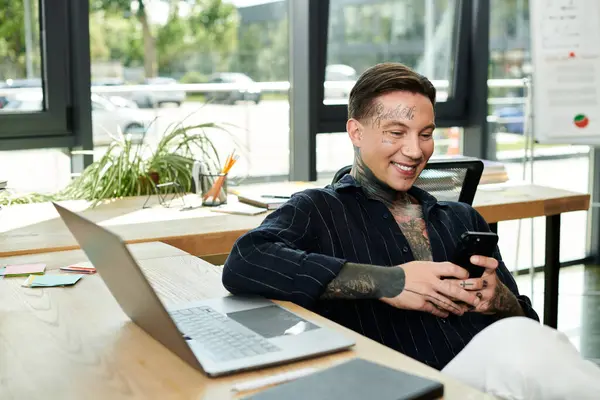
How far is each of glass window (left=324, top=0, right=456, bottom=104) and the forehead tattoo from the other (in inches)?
95.2

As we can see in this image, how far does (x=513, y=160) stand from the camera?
5125 millimetres

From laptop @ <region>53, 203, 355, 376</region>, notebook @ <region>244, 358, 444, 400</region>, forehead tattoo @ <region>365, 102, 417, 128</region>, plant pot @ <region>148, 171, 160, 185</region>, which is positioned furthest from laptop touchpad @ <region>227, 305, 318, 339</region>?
plant pot @ <region>148, 171, 160, 185</region>

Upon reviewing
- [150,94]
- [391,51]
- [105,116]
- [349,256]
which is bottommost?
[349,256]

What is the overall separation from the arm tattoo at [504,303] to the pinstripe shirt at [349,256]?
5cm

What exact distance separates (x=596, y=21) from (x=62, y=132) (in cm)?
267

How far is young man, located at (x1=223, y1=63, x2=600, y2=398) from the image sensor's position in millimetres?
1743

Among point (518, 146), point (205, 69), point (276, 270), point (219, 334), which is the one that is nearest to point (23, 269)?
point (276, 270)

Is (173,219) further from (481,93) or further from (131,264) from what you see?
(481,93)

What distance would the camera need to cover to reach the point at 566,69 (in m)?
4.28

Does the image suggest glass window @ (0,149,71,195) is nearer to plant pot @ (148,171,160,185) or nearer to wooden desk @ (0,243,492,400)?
plant pot @ (148,171,160,185)

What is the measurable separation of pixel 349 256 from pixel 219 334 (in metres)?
0.58

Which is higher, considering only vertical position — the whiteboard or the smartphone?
the whiteboard

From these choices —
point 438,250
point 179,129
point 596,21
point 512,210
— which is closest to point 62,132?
point 179,129

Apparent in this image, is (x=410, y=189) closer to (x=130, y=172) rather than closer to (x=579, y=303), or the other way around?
(x=130, y=172)
